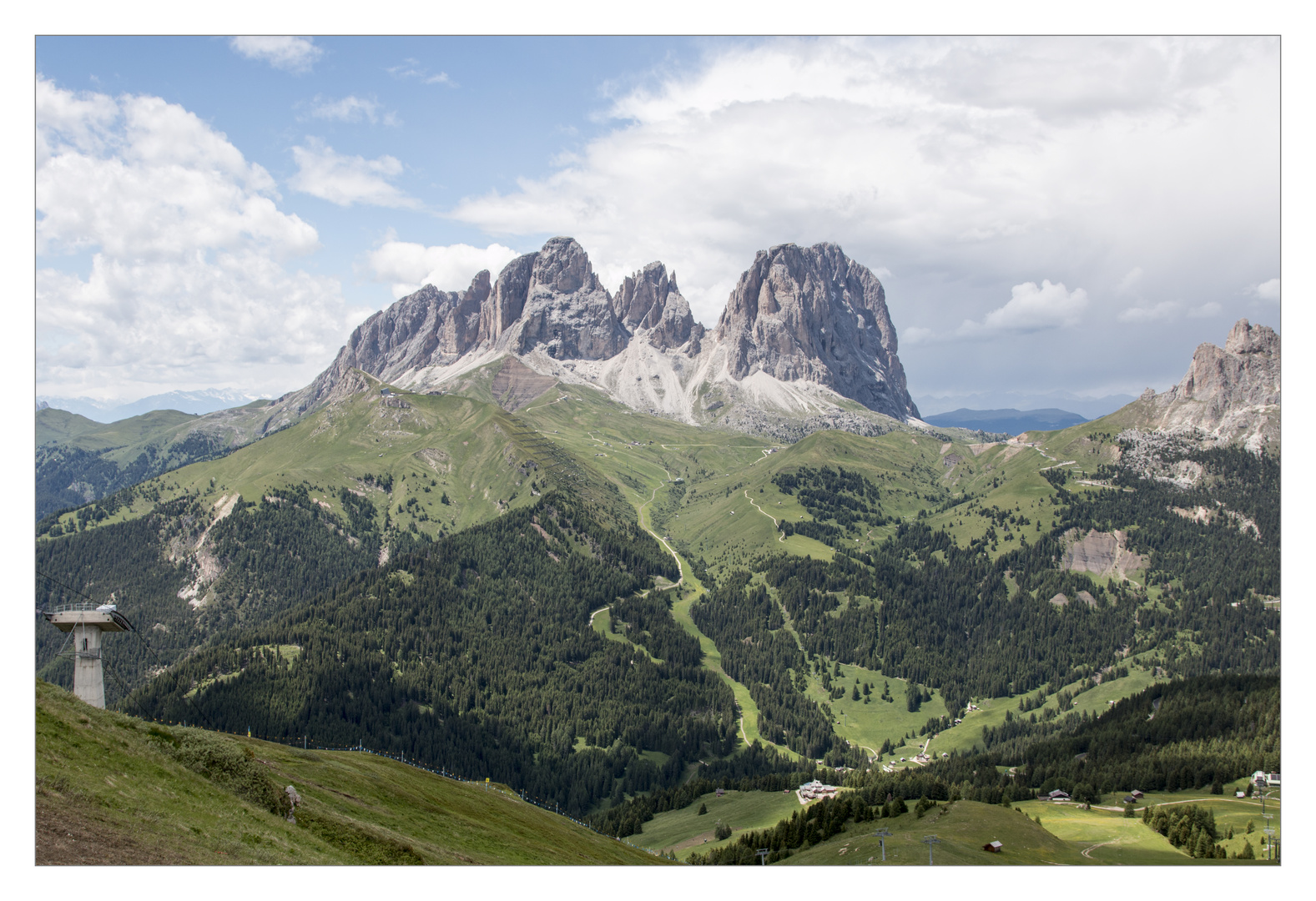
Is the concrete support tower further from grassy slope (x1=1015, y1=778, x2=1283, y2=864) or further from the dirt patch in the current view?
grassy slope (x1=1015, y1=778, x2=1283, y2=864)

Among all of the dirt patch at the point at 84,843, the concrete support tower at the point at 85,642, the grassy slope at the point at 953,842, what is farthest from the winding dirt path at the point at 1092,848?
the concrete support tower at the point at 85,642

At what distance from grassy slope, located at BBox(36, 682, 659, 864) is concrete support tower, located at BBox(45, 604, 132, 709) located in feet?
70.1

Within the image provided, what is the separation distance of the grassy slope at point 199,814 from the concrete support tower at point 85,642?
21353 millimetres

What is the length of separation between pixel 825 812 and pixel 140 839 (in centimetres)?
13079

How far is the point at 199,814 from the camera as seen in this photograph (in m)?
65.4

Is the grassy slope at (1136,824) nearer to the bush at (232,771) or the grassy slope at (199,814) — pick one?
the grassy slope at (199,814)

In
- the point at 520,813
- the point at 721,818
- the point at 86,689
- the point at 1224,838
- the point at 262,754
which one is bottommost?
the point at 721,818

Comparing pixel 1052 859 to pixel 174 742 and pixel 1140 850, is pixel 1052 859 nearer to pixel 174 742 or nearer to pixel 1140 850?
pixel 1140 850

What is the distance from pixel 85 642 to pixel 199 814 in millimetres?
48819

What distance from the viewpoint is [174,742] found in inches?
3073

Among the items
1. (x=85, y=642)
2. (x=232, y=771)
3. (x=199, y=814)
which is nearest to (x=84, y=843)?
(x=199, y=814)

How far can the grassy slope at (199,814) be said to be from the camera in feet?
186

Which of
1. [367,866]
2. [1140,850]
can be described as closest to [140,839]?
[367,866]

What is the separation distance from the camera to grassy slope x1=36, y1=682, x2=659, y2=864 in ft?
186
